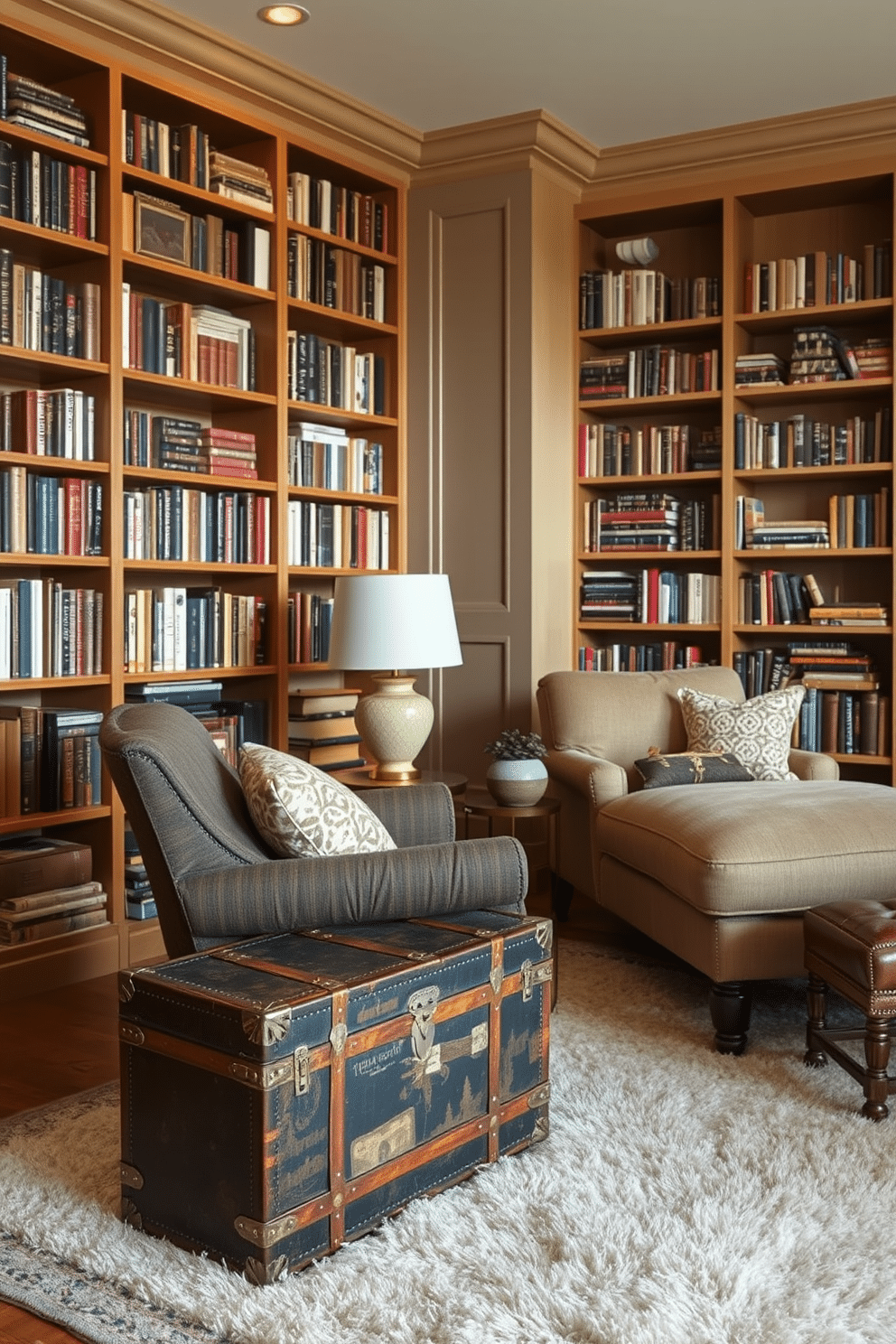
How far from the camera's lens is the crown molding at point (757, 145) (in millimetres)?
4723

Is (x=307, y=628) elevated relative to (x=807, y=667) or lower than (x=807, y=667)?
elevated

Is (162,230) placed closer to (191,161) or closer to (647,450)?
(191,161)

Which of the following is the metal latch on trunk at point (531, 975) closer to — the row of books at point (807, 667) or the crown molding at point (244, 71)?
the row of books at point (807, 667)

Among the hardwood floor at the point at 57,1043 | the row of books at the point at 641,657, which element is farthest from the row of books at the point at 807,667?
the hardwood floor at the point at 57,1043

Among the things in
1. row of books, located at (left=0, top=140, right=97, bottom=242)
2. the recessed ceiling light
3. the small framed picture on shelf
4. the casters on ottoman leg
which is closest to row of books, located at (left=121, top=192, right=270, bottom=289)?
the small framed picture on shelf

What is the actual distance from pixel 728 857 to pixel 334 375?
8.46 ft

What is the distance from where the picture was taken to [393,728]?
409cm

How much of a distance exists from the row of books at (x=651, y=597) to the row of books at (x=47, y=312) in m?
2.23

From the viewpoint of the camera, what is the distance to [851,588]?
5.16 m

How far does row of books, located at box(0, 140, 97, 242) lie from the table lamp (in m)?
1.30

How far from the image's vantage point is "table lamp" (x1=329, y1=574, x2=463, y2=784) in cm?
397

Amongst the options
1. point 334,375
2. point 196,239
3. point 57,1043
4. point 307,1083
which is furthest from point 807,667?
point 307,1083

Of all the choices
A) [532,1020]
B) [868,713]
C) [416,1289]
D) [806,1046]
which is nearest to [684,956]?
[806,1046]

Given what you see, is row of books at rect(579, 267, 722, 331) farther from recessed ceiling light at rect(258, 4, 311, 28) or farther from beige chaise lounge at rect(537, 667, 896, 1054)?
beige chaise lounge at rect(537, 667, 896, 1054)
